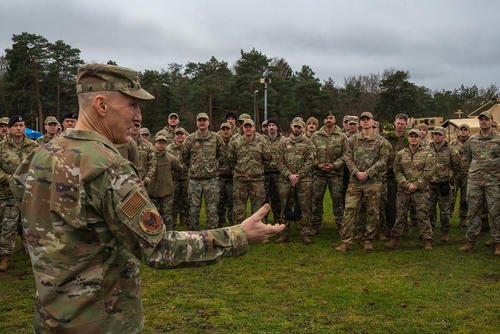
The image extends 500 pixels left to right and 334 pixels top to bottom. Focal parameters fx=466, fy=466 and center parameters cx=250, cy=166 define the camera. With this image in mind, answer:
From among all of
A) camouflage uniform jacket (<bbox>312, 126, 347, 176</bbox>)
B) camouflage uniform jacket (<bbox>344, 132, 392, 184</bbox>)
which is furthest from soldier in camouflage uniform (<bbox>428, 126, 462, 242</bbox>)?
camouflage uniform jacket (<bbox>312, 126, 347, 176</bbox>)

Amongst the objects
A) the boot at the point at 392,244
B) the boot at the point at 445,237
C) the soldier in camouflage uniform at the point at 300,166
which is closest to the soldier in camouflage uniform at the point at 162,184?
the soldier in camouflage uniform at the point at 300,166

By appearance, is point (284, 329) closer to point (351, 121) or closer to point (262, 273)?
point (262, 273)

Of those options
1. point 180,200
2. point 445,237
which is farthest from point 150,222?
point 180,200

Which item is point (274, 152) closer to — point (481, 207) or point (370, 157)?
point (370, 157)

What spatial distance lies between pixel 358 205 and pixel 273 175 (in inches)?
85.8

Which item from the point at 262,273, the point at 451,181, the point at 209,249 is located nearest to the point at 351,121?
the point at 451,181

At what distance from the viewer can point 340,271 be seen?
283 inches

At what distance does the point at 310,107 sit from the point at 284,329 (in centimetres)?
3858

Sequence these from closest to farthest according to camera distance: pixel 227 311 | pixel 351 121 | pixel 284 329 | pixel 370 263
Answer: pixel 284 329, pixel 227 311, pixel 370 263, pixel 351 121

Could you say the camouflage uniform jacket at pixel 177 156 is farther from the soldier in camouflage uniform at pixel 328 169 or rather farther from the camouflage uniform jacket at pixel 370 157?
the camouflage uniform jacket at pixel 370 157

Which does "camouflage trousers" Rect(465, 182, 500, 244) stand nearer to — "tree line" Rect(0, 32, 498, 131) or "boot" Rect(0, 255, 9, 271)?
"boot" Rect(0, 255, 9, 271)

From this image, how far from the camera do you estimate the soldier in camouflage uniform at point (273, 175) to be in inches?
380

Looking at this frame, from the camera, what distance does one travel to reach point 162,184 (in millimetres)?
9258

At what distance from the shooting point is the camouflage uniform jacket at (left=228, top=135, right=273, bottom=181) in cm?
912
